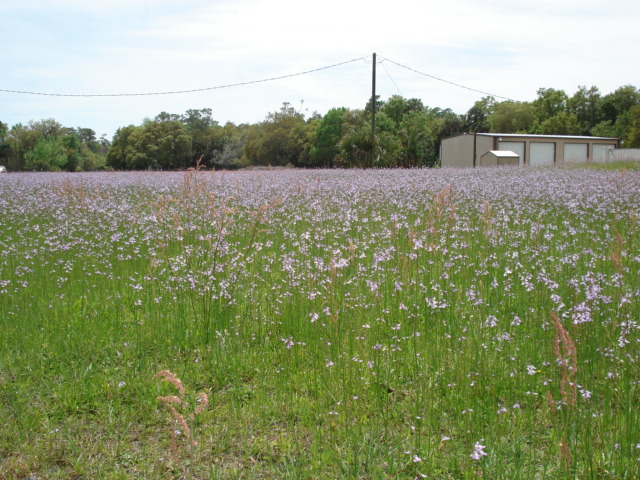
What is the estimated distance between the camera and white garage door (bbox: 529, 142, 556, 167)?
5450 cm

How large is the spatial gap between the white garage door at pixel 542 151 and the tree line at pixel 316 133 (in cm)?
810

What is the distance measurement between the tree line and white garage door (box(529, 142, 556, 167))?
810 centimetres

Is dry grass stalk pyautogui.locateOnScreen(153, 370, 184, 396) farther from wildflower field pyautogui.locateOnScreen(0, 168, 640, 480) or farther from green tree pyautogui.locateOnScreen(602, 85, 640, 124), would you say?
green tree pyautogui.locateOnScreen(602, 85, 640, 124)

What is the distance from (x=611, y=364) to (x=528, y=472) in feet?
4.61

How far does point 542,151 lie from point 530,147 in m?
1.69

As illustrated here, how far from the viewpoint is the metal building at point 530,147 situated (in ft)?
173

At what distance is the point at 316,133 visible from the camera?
203 ft

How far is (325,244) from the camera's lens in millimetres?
6504

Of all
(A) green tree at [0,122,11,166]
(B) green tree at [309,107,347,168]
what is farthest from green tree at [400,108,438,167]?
(A) green tree at [0,122,11,166]

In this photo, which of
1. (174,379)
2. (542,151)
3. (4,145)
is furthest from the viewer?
(4,145)

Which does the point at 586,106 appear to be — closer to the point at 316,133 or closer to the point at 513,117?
the point at 513,117

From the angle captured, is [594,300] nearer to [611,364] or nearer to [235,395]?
[611,364]

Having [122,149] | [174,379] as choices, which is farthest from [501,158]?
[122,149]

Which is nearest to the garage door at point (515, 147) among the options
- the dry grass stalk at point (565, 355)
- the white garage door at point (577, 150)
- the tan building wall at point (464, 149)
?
the tan building wall at point (464, 149)
